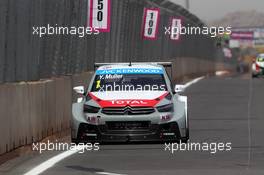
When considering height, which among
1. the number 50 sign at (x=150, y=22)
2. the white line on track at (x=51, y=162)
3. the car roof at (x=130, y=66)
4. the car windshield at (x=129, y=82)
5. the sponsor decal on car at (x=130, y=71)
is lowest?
the white line on track at (x=51, y=162)

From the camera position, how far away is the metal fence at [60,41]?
16.9 m

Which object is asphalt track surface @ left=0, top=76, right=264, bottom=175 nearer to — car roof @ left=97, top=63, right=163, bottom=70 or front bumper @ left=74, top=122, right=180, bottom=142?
front bumper @ left=74, top=122, right=180, bottom=142

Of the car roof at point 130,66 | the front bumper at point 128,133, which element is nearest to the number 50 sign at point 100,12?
the car roof at point 130,66

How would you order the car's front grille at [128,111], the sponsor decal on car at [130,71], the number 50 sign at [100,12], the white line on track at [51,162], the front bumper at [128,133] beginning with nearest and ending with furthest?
the white line on track at [51,162] < the front bumper at [128,133] < the car's front grille at [128,111] < the sponsor decal on car at [130,71] < the number 50 sign at [100,12]

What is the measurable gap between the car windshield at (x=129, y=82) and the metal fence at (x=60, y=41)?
137 centimetres

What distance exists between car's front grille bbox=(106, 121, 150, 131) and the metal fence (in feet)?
6.08

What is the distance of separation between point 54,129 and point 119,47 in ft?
50.2

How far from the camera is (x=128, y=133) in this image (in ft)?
54.3

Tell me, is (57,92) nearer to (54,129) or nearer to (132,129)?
(54,129)

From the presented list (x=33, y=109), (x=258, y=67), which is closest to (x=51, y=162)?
(x=33, y=109)

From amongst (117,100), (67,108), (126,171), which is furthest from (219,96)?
(126,171)

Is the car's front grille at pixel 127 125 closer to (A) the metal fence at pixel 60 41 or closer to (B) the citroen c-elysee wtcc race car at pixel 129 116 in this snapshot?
(B) the citroen c-elysee wtcc race car at pixel 129 116

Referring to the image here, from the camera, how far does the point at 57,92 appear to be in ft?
66.0

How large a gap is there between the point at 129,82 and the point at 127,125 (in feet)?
4.73
